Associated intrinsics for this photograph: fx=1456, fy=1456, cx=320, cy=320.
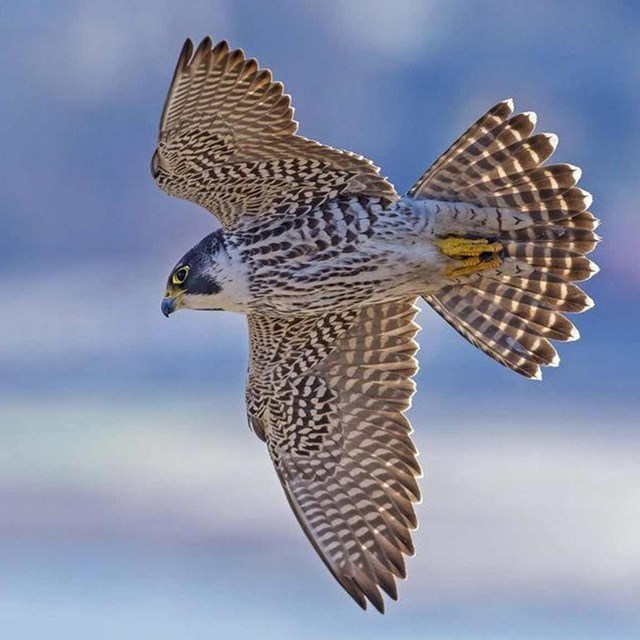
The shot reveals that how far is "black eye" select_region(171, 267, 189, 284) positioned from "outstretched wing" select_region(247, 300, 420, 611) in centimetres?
77

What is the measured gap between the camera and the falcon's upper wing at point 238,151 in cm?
944

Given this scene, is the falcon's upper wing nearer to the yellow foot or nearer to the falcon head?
the falcon head

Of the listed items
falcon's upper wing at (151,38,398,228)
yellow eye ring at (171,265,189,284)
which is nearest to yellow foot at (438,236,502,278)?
falcon's upper wing at (151,38,398,228)

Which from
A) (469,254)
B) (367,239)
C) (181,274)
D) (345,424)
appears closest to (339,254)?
(367,239)

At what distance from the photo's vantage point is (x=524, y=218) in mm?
9922

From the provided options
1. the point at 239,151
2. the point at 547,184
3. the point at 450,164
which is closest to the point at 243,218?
the point at 239,151

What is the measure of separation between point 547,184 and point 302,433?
277 centimetres

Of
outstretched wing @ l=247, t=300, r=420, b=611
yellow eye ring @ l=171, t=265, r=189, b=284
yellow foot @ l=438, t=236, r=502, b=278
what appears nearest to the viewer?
yellow foot @ l=438, t=236, r=502, b=278

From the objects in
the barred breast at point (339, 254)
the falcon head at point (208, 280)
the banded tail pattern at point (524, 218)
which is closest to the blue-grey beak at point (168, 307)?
the falcon head at point (208, 280)

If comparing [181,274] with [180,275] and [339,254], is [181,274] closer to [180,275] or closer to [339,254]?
[180,275]

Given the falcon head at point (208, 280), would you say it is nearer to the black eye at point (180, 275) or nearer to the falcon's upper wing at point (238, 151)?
the black eye at point (180, 275)

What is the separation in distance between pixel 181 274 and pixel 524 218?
2.43 meters

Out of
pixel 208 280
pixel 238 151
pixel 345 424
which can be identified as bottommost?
pixel 345 424

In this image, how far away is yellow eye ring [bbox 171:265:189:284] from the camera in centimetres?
1026
